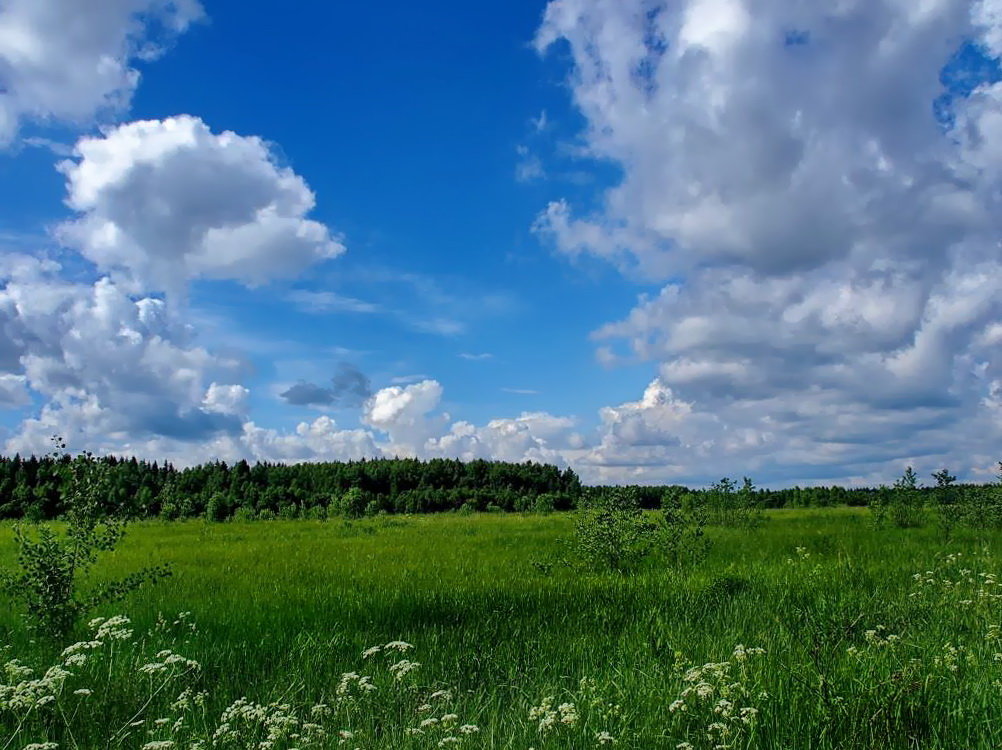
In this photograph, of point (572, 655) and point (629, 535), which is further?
point (629, 535)

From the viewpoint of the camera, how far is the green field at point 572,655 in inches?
189

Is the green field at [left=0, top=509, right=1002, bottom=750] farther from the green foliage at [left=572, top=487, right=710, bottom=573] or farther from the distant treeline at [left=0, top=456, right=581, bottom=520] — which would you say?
the distant treeline at [left=0, top=456, right=581, bottom=520]

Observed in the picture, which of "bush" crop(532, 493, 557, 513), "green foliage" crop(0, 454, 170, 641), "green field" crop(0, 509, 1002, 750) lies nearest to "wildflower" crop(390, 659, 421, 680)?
"green field" crop(0, 509, 1002, 750)

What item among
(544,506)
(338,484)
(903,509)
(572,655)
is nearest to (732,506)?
(903,509)

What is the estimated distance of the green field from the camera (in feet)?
15.7

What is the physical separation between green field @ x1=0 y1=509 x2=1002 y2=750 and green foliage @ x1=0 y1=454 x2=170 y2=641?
0.69 metres

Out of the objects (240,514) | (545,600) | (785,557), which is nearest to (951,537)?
(785,557)

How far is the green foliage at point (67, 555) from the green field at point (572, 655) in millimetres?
689

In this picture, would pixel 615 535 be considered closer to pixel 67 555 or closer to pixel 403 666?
pixel 403 666

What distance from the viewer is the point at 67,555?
8.50 m

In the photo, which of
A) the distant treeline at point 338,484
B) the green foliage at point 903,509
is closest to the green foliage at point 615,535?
the green foliage at point 903,509

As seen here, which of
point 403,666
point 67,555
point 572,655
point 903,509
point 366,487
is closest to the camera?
point 403,666

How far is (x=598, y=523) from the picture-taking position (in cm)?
1500

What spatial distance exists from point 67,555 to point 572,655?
624cm
